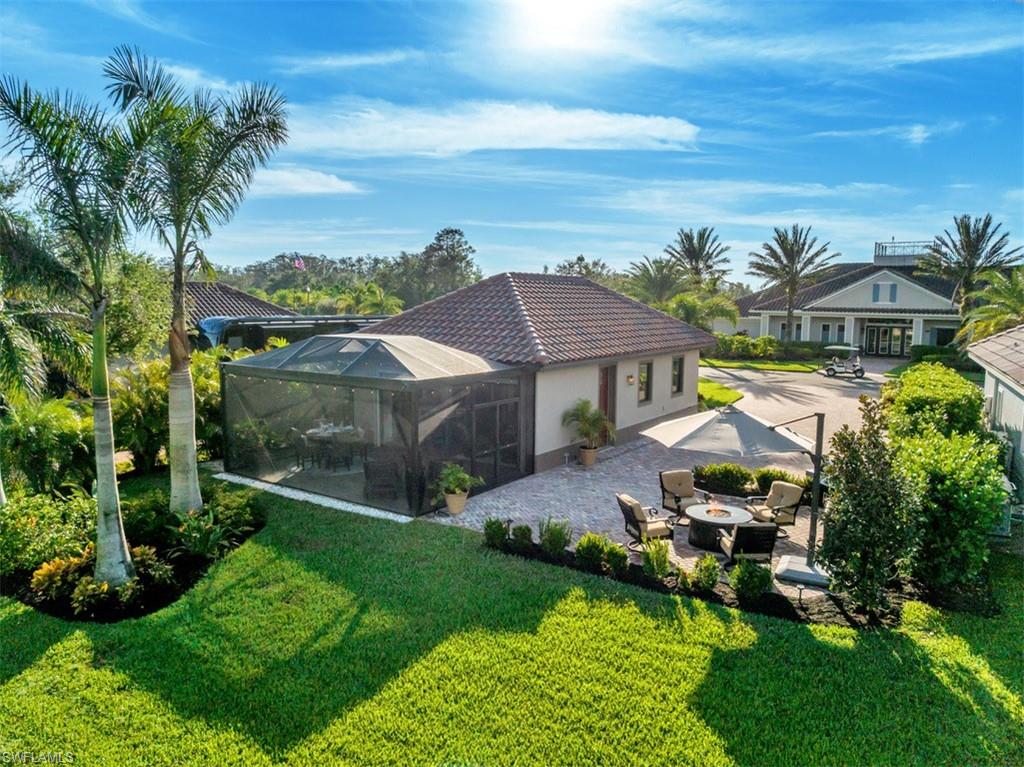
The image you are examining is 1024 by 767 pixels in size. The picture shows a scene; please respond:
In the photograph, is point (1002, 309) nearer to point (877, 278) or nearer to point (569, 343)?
point (877, 278)

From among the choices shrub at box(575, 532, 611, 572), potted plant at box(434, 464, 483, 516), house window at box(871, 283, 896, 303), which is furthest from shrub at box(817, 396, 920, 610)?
house window at box(871, 283, 896, 303)

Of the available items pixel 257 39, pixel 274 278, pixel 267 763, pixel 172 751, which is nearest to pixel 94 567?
pixel 172 751

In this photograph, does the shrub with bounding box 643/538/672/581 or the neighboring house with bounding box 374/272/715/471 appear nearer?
the shrub with bounding box 643/538/672/581

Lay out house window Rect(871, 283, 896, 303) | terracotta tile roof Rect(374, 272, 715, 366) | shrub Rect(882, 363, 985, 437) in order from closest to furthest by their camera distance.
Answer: shrub Rect(882, 363, 985, 437) → terracotta tile roof Rect(374, 272, 715, 366) → house window Rect(871, 283, 896, 303)

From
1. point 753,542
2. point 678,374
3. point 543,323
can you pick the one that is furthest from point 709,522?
point 678,374

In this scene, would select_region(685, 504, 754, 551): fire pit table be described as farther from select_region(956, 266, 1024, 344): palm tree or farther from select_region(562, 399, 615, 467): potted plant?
select_region(956, 266, 1024, 344): palm tree

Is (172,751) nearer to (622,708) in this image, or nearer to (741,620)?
(622,708)

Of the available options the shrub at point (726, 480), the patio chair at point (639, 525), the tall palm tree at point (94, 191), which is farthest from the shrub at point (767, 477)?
the tall palm tree at point (94, 191)
